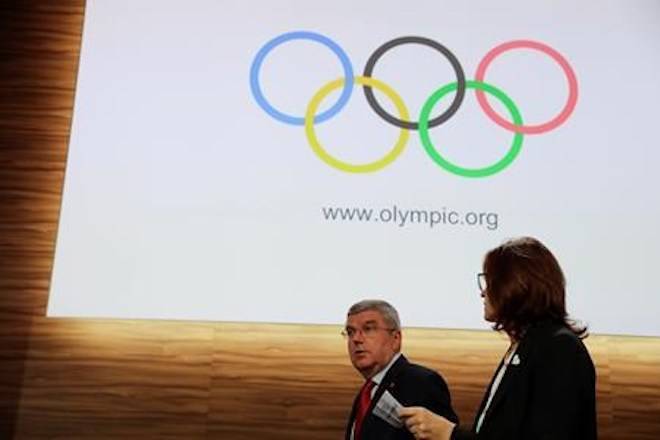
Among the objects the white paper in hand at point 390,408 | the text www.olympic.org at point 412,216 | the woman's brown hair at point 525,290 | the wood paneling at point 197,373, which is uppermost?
the text www.olympic.org at point 412,216

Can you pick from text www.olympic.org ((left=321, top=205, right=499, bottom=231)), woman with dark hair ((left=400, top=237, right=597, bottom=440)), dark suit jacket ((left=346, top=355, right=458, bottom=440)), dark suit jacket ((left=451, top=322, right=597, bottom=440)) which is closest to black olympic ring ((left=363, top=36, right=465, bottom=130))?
text www.olympic.org ((left=321, top=205, right=499, bottom=231))

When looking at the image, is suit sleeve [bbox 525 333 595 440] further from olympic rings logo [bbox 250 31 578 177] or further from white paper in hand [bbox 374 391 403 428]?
olympic rings logo [bbox 250 31 578 177]

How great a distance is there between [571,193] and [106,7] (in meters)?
2.42

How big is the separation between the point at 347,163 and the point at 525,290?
6.63 ft

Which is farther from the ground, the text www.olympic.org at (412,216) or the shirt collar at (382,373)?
the text www.olympic.org at (412,216)

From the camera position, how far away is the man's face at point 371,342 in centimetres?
301

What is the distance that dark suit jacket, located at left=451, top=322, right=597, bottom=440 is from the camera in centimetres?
182

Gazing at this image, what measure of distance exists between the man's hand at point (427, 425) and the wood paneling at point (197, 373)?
178 centimetres

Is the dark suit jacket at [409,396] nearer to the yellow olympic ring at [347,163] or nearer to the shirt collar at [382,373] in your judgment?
the shirt collar at [382,373]

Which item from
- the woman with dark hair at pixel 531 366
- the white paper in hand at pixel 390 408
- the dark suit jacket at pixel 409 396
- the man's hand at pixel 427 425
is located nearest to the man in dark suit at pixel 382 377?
the dark suit jacket at pixel 409 396

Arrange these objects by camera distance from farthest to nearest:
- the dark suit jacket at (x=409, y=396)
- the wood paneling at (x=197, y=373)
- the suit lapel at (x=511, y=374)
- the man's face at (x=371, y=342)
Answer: the wood paneling at (x=197, y=373) < the man's face at (x=371, y=342) < the dark suit jacket at (x=409, y=396) < the suit lapel at (x=511, y=374)

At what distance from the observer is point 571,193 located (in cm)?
388

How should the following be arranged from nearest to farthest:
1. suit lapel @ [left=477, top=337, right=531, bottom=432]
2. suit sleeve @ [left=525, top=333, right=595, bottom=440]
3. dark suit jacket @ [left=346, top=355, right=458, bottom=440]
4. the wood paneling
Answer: suit sleeve @ [left=525, top=333, right=595, bottom=440] < suit lapel @ [left=477, top=337, right=531, bottom=432] < dark suit jacket @ [left=346, top=355, right=458, bottom=440] < the wood paneling

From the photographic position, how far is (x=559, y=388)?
6.03ft
